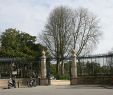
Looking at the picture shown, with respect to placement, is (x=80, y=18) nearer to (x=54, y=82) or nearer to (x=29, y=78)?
(x=54, y=82)

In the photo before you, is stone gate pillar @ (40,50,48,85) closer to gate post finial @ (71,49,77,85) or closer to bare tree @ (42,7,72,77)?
gate post finial @ (71,49,77,85)

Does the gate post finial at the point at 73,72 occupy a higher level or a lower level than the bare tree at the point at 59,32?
lower

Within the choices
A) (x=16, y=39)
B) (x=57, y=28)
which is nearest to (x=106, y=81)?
(x=57, y=28)

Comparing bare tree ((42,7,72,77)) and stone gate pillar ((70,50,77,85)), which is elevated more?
bare tree ((42,7,72,77))

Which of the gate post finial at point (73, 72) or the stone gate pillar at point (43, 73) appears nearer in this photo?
the gate post finial at point (73, 72)

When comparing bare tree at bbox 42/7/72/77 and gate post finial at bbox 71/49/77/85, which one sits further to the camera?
bare tree at bbox 42/7/72/77

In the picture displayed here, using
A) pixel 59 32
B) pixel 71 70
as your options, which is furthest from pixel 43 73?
pixel 59 32

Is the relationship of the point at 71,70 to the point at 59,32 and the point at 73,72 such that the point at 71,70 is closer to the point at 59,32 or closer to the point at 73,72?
the point at 73,72

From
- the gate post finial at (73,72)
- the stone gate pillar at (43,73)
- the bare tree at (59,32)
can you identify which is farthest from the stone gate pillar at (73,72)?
the bare tree at (59,32)

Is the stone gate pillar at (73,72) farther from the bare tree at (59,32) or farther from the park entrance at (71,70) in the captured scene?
the bare tree at (59,32)

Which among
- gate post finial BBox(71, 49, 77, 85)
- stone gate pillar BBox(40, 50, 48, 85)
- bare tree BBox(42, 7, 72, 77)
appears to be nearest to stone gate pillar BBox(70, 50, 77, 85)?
gate post finial BBox(71, 49, 77, 85)

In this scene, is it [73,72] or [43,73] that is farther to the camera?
[43,73]

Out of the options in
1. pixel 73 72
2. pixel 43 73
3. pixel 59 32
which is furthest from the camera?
pixel 59 32

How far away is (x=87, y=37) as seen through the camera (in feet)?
208
